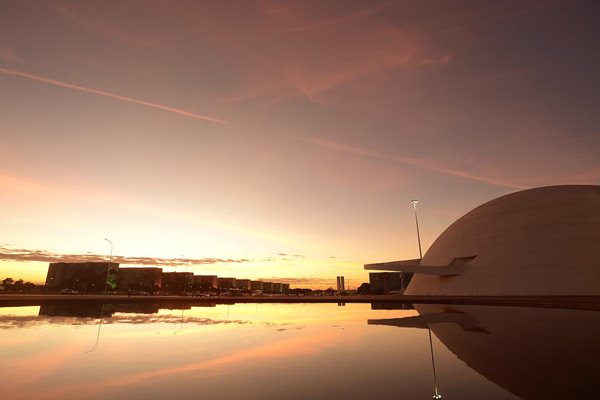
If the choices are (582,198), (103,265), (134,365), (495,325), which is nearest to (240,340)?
(134,365)

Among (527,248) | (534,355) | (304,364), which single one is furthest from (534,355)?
(527,248)

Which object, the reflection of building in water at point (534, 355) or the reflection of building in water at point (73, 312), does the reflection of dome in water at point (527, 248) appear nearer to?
the reflection of building in water at point (534, 355)

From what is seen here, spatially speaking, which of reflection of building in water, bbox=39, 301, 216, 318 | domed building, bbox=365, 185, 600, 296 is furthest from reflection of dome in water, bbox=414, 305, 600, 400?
domed building, bbox=365, 185, 600, 296

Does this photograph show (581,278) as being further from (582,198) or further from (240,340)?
(240,340)

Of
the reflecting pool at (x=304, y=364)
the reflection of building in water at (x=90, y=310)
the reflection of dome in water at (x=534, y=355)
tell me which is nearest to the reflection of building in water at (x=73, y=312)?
the reflection of building in water at (x=90, y=310)

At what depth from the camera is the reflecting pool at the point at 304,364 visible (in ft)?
24.8

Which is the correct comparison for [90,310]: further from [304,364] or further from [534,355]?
[534,355]

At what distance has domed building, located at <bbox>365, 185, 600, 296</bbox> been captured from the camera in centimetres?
4800

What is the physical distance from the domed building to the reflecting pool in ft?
124

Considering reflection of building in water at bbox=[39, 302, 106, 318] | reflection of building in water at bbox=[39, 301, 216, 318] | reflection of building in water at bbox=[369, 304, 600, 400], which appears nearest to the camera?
reflection of building in water at bbox=[369, 304, 600, 400]

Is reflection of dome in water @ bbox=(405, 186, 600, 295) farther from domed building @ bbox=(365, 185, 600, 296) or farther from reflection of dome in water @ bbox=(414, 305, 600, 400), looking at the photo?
reflection of dome in water @ bbox=(414, 305, 600, 400)

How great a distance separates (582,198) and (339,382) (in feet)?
217

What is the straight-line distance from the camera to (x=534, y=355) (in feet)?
34.7

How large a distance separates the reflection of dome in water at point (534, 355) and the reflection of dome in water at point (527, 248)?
3630 centimetres
